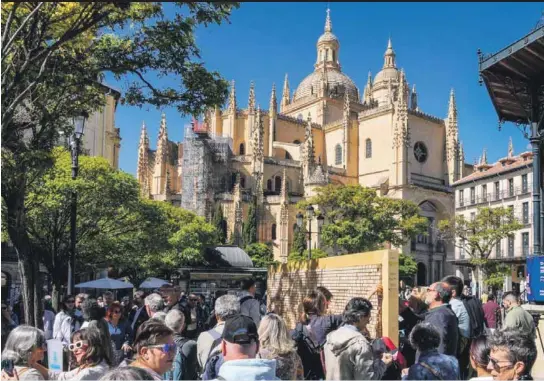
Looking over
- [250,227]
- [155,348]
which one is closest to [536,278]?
[155,348]

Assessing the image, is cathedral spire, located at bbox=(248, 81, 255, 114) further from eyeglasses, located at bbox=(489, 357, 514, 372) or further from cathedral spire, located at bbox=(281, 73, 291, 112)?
eyeglasses, located at bbox=(489, 357, 514, 372)

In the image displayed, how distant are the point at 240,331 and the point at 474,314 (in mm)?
5063

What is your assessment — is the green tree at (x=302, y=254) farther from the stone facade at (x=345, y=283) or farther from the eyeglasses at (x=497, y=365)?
the eyeglasses at (x=497, y=365)

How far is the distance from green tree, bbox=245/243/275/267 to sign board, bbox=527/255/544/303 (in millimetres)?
36576

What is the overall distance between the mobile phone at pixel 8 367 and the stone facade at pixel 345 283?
618 cm

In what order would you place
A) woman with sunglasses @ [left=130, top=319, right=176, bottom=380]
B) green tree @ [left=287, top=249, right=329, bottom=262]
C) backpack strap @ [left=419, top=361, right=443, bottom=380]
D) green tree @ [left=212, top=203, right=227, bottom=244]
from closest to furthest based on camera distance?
woman with sunglasses @ [left=130, top=319, right=176, bottom=380]
backpack strap @ [left=419, top=361, right=443, bottom=380]
green tree @ [left=287, top=249, right=329, bottom=262]
green tree @ [left=212, top=203, right=227, bottom=244]

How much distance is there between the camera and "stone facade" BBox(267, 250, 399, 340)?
9.67 meters

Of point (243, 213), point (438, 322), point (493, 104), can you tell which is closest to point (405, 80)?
point (243, 213)

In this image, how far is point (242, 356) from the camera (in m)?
3.80

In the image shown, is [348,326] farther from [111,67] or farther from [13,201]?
[13,201]

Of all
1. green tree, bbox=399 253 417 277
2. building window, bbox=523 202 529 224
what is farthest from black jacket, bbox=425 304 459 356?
green tree, bbox=399 253 417 277

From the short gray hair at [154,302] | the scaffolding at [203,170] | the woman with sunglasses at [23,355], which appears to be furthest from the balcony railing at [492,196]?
the woman with sunglasses at [23,355]

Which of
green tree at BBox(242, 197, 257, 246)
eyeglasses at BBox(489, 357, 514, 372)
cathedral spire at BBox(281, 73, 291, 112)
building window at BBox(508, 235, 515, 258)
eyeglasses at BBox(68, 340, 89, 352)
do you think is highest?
cathedral spire at BBox(281, 73, 291, 112)

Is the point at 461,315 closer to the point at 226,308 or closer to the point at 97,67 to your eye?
the point at 226,308
